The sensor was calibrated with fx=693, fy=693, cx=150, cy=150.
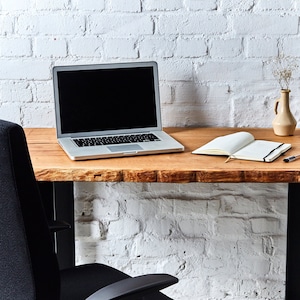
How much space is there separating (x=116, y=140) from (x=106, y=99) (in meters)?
0.15

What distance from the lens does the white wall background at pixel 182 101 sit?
7.14 feet

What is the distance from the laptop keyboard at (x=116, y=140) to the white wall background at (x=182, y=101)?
245mm

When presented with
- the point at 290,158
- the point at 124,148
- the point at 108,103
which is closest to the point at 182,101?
the point at 108,103

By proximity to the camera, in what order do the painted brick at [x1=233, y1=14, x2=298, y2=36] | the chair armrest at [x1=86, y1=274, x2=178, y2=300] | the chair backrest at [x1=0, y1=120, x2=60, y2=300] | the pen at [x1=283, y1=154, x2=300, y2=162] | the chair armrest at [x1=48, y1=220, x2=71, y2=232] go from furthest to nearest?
the painted brick at [x1=233, y1=14, x2=298, y2=36] < the pen at [x1=283, y1=154, x2=300, y2=162] < the chair armrest at [x1=48, y1=220, x2=71, y2=232] < the chair armrest at [x1=86, y1=274, x2=178, y2=300] < the chair backrest at [x1=0, y1=120, x2=60, y2=300]

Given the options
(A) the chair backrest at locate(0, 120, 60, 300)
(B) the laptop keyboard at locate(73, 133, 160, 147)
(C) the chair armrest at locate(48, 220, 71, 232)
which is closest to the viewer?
(A) the chair backrest at locate(0, 120, 60, 300)

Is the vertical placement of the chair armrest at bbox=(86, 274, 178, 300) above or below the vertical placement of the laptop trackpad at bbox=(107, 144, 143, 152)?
below

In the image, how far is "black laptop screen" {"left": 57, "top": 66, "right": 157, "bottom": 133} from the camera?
2.06 metres

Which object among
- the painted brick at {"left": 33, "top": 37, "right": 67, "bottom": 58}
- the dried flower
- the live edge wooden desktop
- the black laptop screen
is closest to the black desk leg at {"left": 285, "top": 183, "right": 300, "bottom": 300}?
the live edge wooden desktop

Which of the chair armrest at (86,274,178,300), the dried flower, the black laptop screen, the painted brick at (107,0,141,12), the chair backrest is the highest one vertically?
the painted brick at (107,0,141,12)

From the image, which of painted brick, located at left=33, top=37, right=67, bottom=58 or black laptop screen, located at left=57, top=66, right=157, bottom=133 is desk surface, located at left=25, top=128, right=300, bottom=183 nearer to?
black laptop screen, located at left=57, top=66, right=157, bottom=133

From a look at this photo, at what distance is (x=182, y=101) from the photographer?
225cm

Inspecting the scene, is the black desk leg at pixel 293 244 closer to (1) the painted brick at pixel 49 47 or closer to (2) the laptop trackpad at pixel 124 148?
(2) the laptop trackpad at pixel 124 148

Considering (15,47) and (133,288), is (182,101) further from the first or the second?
(133,288)

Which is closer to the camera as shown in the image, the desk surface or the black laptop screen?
the desk surface
